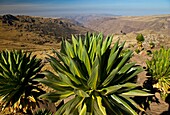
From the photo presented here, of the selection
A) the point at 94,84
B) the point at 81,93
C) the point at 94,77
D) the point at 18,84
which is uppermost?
the point at 94,77

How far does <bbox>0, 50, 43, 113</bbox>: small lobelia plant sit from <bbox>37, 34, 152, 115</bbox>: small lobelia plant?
67.4 inches

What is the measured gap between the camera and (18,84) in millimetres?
6883

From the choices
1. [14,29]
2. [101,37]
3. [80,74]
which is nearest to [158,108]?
[101,37]

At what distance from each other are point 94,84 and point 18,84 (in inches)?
106

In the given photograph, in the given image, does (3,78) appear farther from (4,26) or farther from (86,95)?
(4,26)

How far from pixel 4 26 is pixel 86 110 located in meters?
170

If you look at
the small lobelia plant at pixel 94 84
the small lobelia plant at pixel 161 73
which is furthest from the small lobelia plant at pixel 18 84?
the small lobelia plant at pixel 161 73

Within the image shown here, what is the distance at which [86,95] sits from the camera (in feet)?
16.1

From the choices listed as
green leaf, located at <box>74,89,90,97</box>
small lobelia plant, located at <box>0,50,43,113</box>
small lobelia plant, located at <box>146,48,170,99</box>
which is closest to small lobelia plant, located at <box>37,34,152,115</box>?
green leaf, located at <box>74,89,90,97</box>

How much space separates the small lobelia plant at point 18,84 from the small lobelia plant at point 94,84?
1712 mm

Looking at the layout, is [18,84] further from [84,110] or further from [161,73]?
[161,73]

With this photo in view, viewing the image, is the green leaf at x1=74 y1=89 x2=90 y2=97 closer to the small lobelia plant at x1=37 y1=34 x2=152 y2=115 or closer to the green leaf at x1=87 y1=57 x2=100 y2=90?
the small lobelia plant at x1=37 y1=34 x2=152 y2=115

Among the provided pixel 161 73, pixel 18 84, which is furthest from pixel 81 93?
pixel 161 73

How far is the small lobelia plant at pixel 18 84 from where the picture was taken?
6.75 metres
